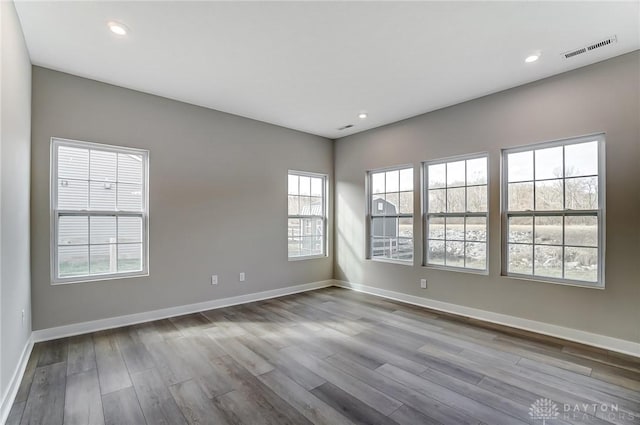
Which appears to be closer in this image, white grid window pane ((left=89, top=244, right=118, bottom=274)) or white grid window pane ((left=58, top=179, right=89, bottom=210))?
white grid window pane ((left=58, top=179, right=89, bottom=210))

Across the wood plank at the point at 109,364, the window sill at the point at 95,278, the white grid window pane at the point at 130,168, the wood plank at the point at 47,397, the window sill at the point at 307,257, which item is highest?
the white grid window pane at the point at 130,168

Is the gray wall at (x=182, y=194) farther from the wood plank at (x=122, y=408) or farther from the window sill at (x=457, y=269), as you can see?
the window sill at (x=457, y=269)

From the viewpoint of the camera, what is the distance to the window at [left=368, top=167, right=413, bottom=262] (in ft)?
15.6

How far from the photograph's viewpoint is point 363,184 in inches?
211

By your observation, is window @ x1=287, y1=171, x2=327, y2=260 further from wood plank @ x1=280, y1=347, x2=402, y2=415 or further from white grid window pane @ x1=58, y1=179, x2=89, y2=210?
white grid window pane @ x1=58, y1=179, x2=89, y2=210

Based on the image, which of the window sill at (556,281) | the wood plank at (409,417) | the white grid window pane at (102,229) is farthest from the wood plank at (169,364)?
the window sill at (556,281)

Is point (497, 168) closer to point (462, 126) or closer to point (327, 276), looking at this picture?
point (462, 126)

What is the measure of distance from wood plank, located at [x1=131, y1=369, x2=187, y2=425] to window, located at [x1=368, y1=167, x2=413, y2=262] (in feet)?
11.8

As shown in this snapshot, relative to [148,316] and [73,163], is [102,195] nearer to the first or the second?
[73,163]

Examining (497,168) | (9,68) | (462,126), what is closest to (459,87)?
(462,126)

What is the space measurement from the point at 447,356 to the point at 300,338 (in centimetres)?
147

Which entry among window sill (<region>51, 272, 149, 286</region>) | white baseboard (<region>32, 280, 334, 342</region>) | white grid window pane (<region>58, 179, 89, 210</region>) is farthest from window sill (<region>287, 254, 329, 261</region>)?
white grid window pane (<region>58, 179, 89, 210</region>)

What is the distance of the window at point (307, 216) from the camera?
5332 millimetres

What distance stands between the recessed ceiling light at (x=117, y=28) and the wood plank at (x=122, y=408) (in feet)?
9.48
